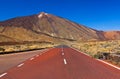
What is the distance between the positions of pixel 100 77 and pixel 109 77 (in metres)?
0.36

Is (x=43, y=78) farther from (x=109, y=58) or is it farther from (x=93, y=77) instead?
(x=109, y=58)

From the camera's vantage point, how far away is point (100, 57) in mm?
25531

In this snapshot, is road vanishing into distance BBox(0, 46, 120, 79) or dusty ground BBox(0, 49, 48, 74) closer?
road vanishing into distance BBox(0, 46, 120, 79)

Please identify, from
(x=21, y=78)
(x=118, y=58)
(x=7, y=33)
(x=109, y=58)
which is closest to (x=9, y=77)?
(x=21, y=78)

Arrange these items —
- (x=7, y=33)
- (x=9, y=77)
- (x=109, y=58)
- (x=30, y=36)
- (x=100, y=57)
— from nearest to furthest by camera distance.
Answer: (x=9, y=77)
(x=109, y=58)
(x=100, y=57)
(x=7, y=33)
(x=30, y=36)

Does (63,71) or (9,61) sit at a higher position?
(9,61)

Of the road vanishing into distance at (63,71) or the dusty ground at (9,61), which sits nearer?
the road vanishing into distance at (63,71)

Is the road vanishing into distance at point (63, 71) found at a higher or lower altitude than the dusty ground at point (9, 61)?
lower

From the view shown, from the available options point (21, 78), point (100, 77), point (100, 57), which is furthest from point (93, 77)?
point (100, 57)

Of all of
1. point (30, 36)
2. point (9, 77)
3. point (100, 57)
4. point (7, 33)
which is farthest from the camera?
point (30, 36)

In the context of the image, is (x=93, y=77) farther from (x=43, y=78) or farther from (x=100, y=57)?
(x=100, y=57)

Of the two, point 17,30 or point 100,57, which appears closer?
point 100,57

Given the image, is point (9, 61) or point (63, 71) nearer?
point (63, 71)

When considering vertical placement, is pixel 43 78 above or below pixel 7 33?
below
